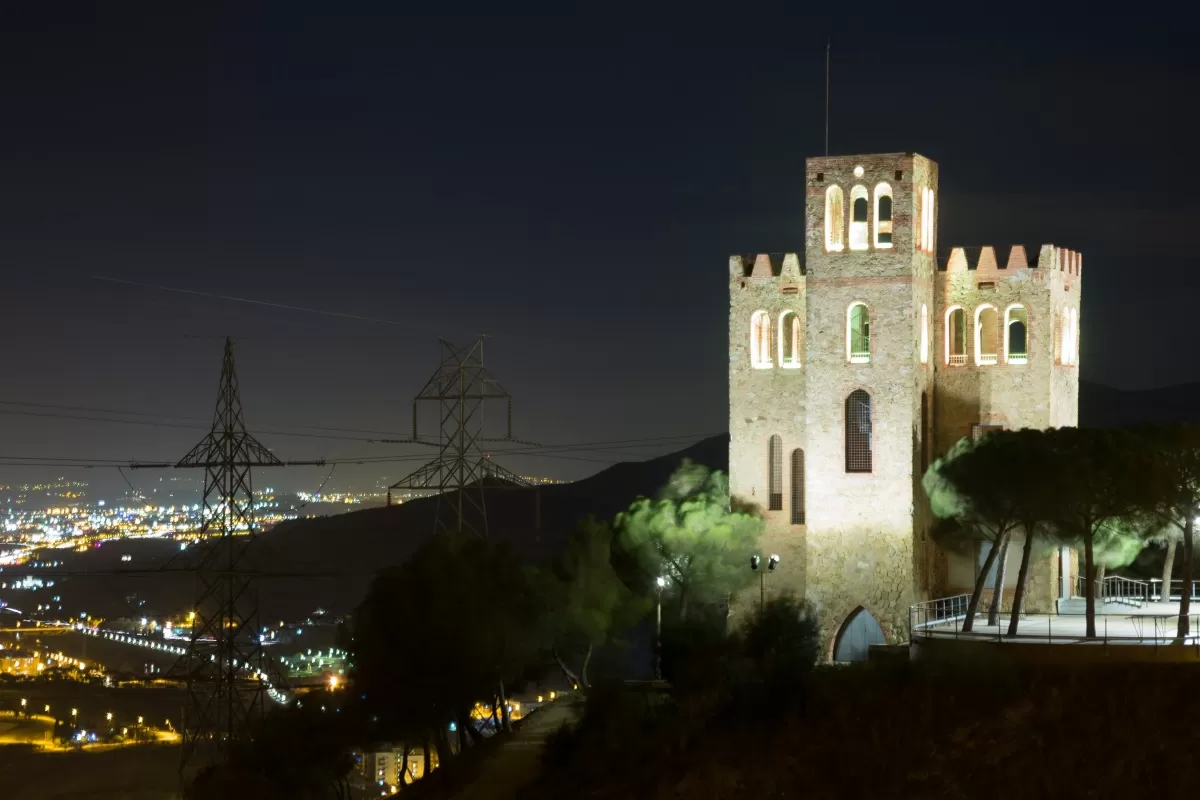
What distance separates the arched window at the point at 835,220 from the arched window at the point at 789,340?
3107 mm

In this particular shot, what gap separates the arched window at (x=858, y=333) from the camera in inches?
1850

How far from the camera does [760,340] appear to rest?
50.1 meters

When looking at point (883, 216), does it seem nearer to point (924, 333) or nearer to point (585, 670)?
point (924, 333)

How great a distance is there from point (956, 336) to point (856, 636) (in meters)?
9.34

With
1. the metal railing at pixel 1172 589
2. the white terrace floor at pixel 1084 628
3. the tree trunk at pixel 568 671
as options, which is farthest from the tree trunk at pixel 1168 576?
the tree trunk at pixel 568 671

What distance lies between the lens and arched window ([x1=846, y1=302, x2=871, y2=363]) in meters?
47.0

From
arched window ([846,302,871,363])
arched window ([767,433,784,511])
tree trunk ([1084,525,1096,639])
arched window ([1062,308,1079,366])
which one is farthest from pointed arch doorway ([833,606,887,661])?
arched window ([1062,308,1079,366])

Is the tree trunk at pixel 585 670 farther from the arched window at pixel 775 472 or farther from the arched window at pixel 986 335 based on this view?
the arched window at pixel 986 335

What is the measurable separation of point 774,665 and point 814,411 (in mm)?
10789

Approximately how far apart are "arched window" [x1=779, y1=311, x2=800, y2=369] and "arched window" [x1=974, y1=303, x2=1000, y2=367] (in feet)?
16.9

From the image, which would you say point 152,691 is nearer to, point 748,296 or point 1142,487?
point 748,296

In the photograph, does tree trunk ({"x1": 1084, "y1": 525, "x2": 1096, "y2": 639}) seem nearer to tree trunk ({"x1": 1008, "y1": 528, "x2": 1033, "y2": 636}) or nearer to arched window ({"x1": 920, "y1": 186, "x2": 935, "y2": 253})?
tree trunk ({"x1": 1008, "y1": 528, "x2": 1033, "y2": 636})

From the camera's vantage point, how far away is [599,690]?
40.8m

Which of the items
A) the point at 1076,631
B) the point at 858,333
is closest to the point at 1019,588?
the point at 1076,631
